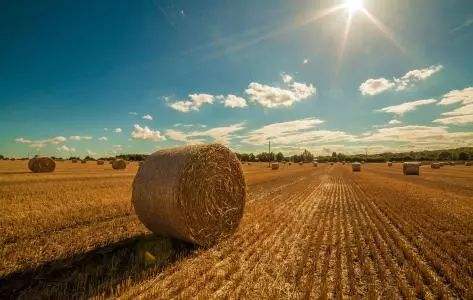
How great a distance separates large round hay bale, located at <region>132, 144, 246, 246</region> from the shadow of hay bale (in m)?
0.59

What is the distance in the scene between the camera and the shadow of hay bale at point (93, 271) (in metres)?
5.13

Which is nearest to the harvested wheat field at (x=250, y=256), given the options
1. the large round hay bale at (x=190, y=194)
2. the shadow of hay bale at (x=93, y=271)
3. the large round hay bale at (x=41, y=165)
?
the shadow of hay bale at (x=93, y=271)

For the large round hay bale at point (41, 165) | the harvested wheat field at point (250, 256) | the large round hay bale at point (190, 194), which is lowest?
the harvested wheat field at point (250, 256)

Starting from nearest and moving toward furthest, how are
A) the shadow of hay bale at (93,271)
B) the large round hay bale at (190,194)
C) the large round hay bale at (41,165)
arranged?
the shadow of hay bale at (93,271)
the large round hay bale at (190,194)
the large round hay bale at (41,165)

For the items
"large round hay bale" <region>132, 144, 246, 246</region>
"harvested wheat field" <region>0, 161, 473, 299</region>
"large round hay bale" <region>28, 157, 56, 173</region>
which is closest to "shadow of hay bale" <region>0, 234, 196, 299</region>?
"harvested wheat field" <region>0, 161, 473, 299</region>

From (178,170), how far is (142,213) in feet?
5.20

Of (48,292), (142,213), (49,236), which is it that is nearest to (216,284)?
(48,292)

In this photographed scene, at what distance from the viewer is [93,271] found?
5.93m

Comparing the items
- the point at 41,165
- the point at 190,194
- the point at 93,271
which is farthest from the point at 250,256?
the point at 41,165

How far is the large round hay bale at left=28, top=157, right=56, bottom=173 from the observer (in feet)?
102

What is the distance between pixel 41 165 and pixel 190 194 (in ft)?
95.8

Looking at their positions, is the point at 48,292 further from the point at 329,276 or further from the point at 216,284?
the point at 329,276

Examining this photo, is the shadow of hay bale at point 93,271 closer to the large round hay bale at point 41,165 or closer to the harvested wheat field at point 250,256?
the harvested wheat field at point 250,256

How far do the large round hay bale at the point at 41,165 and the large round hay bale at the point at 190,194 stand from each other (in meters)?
27.2
